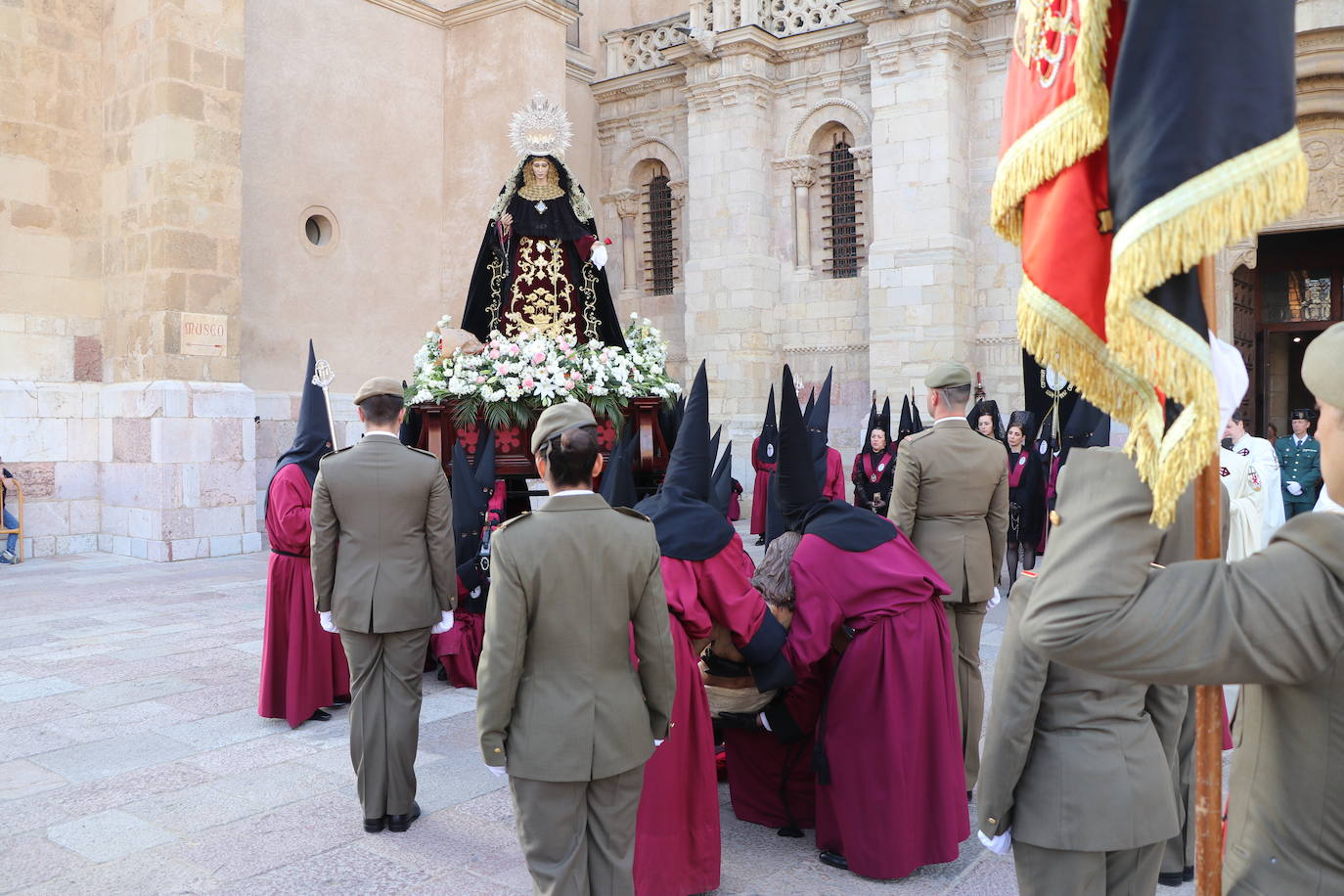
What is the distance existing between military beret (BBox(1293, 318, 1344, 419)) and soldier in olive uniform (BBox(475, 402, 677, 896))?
5.81 feet

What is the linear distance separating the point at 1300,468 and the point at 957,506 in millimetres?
8275

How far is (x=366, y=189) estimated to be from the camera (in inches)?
547

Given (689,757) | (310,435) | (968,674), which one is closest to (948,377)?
(968,674)

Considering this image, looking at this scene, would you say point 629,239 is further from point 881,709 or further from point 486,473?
point 881,709

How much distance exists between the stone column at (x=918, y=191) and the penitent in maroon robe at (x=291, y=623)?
10710 mm

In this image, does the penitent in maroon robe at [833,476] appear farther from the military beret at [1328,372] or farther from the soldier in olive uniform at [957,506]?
the military beret at [1328,372]

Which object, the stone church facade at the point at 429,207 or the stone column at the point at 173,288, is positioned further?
the stone church facade at the point at 429,207

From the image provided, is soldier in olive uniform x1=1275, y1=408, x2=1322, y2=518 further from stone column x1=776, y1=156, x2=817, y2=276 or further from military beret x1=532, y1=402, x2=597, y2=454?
military beret x1=532, y1=402, x2=597, y2=454

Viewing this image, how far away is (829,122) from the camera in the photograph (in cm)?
1617

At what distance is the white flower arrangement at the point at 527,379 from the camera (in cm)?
619

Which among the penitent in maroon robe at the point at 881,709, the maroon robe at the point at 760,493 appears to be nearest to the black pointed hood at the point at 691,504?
the penitent in maroon robe at the point at 881,709

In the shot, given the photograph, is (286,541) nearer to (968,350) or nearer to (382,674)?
(382,674)

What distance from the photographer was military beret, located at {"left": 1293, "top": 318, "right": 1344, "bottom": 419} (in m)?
1.43

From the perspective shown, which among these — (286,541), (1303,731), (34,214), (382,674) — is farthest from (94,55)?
(1303,731)
